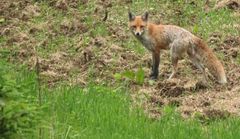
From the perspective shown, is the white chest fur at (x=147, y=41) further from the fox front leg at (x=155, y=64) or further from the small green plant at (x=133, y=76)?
the small green plant at (x=133, y=76)

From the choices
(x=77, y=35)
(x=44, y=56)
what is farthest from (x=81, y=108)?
(x=77, y=35)

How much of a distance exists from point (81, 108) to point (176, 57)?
2.87 m

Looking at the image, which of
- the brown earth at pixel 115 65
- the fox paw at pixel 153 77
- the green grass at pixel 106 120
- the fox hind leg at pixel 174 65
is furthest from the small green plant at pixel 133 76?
the green grass at pixel 106 120

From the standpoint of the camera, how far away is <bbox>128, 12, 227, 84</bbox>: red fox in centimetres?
1080

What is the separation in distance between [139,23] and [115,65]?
924mm

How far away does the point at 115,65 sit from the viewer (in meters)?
11.9

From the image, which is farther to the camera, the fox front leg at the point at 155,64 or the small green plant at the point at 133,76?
the fox front leg at the point at 155,64

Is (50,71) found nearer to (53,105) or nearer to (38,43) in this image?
(38,43)

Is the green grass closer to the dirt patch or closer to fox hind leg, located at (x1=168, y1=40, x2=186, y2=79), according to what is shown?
fox hind leg, located at (x1=168, y1=40, x2=186, y2=79)

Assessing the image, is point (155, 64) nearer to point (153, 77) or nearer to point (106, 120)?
point (153, 77)

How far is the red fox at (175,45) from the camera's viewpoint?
10.8m

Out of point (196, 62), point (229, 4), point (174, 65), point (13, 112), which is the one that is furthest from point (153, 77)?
point (13, 112)

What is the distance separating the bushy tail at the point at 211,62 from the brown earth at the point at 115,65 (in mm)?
162

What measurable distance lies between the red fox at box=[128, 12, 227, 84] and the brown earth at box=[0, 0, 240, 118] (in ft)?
0.79
